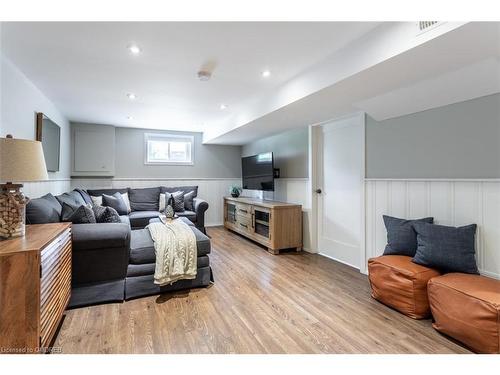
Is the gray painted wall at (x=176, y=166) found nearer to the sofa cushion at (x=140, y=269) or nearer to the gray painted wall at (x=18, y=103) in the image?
the gray painted wall at (x=18, y=103)

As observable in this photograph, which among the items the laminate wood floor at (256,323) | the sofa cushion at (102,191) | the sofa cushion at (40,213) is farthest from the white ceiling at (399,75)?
the sofa cushion at (102,191)

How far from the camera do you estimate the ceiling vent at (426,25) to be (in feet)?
4.75

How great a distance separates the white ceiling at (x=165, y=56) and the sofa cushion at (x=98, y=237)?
1.55 m

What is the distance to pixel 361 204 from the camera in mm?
3135

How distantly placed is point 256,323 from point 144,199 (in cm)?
402

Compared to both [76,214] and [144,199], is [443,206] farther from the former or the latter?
[144,199]

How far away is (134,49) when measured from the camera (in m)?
2.15

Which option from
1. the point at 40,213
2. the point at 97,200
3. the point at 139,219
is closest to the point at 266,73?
the point at 40,213

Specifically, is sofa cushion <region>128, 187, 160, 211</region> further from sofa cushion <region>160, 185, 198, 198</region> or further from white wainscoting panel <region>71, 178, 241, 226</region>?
white wainscoting panel <region>71, 178, 241, 226</region>
